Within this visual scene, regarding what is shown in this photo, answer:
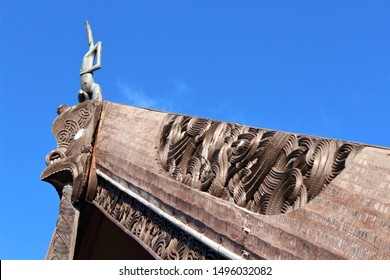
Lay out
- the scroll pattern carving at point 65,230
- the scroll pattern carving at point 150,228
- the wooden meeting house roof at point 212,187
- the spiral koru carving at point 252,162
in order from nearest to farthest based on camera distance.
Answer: the wooden meeting house roof at point 212,187, the spiral koru carving at point 252,162, the scroll pattern carving at point 150,228, the scroll pattern carving at point 65,230

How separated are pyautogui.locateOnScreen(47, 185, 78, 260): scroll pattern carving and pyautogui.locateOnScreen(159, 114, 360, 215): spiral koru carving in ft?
4.18

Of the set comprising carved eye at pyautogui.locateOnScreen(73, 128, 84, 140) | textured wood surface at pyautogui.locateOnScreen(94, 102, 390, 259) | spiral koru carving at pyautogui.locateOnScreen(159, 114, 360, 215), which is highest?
carved eye at pyautogui.locateOnScreen(73, 128, 84, 140)

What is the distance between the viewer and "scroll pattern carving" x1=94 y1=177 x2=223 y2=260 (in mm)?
3131

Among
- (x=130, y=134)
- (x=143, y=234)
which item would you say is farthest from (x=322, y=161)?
(x=130, y=134)

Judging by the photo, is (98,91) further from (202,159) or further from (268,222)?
(268,222)

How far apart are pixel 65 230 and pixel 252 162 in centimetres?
221

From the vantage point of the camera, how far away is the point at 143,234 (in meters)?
3.76

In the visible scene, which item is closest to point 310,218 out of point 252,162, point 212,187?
point 252,162

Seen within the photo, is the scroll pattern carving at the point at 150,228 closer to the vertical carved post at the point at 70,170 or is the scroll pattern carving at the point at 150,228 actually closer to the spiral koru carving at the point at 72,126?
the vertical carved post at the point at 70,170

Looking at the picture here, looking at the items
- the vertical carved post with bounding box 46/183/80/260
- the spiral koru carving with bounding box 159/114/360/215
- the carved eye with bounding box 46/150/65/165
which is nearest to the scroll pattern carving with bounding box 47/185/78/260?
the vertical carved post with bounding box 46/183/80/260

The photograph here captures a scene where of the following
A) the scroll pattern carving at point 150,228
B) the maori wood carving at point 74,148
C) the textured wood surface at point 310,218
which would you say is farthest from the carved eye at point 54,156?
the textured wood surface at point 310,218

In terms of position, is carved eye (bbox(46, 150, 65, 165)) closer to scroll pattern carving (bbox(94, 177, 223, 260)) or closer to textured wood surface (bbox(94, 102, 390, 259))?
scroll pattern carving (bbox(94, 177, 223, 260))

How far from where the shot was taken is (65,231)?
4711 mm

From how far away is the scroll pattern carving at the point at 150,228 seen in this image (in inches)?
123
